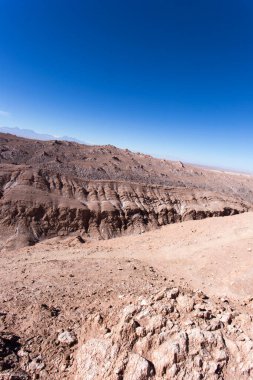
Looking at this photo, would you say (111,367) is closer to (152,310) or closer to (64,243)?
(152,310)

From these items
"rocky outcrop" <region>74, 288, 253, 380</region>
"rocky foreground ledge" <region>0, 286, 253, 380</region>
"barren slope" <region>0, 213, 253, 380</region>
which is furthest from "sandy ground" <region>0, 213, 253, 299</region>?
"rocky outcrop" <region>74, 288, 253, 380</region>

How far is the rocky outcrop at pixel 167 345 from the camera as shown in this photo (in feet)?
21.1

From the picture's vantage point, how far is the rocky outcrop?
643 centimetres

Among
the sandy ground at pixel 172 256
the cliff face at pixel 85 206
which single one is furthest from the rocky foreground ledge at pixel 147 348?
the cliff face at pixel 85 206

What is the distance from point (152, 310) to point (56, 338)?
2.84m

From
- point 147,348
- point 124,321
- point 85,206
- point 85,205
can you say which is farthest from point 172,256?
point 147,348

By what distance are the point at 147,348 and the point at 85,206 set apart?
21195mm

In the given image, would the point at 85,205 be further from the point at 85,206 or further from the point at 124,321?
the point at 124,321

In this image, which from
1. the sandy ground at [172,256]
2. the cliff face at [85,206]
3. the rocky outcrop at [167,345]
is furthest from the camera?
the cliff face at [85,206]

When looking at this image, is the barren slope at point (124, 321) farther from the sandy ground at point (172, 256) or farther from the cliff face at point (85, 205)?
the cliff face at point (85, 205)

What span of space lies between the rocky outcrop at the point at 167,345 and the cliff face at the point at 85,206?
663 inches

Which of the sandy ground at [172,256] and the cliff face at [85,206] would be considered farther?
the cliff face at [85,206]

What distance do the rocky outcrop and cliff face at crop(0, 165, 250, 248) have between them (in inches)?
663

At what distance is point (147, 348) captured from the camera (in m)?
7.08
